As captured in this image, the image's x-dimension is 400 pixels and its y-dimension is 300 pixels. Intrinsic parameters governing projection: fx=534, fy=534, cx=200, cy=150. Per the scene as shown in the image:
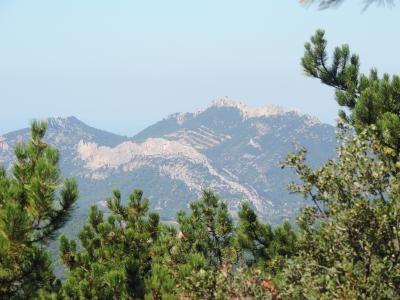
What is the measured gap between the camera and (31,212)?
39.0ft

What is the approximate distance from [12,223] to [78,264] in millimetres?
12821

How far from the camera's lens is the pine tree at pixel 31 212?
449 inches

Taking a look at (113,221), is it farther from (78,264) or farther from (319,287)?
(319,287)

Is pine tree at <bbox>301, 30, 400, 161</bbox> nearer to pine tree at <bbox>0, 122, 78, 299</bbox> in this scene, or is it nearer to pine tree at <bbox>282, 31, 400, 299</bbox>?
pine tree at <bbox>282, 31, 400, 299</bbox>

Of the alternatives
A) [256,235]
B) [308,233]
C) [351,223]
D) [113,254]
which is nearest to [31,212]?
[308,233]

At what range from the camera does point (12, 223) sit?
1116cm

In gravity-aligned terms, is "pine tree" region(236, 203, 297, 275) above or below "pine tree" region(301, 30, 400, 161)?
below

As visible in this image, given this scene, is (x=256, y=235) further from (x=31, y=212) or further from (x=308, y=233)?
(x=31, y=212)

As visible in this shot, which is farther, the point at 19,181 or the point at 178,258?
the point at 178,258

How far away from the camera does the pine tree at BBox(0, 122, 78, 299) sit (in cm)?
1140

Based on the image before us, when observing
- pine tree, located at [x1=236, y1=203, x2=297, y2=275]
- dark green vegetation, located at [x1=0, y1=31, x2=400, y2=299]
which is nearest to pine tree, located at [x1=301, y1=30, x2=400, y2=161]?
dark green vegetation, located at [x1=0, y1=31, x2=400, y2=299]

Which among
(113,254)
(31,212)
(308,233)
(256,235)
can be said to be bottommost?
(113,254)


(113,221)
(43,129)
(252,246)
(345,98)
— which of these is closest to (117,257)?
(113,221)

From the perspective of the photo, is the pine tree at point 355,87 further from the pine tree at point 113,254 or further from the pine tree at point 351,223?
the pine tree at point 113,254
